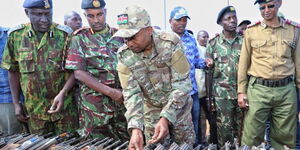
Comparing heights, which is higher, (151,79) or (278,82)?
(151,79)

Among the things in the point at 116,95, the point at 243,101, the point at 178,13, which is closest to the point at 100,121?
the point at 116,95

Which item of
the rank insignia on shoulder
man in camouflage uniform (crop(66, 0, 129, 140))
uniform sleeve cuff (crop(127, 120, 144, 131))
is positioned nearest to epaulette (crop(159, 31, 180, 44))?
the rank insignia on shoulder

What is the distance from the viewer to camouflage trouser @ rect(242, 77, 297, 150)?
3936 mm

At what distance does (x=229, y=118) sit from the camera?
15.0 feet

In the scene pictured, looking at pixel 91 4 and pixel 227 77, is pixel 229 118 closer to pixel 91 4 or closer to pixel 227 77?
pixel 227 77

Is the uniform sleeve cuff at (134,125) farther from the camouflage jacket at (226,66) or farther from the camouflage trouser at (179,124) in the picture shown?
the camouflage jacket at (226,66)

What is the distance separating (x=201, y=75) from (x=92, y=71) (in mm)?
2475

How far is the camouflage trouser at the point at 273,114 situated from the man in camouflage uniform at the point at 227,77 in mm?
437

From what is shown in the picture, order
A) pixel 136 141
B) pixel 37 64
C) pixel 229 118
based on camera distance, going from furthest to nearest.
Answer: pixel 229 118 → pixel 37 64 → pixel 136 141

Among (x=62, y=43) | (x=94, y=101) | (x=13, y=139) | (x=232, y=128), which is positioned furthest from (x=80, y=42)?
(x=232, y=128)

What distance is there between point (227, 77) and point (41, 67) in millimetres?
2476

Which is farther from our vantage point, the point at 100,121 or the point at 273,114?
the point at 273,114

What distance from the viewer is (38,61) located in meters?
3.92

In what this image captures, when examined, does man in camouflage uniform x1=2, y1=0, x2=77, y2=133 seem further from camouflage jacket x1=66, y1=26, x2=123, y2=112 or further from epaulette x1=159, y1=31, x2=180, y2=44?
epaulette x1=159, y1=31, x2=180, y2=44
